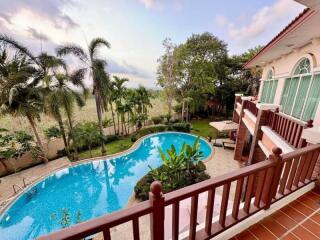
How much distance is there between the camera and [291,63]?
6930 millimetres

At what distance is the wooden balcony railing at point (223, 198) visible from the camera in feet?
4.97

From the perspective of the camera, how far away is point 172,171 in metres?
8.74

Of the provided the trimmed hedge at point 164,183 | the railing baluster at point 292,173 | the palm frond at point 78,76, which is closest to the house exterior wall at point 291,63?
the railing baluster at point 292,173

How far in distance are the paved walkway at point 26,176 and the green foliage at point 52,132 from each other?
2.16 metres

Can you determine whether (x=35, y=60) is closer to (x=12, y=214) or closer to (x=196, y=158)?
(x=12, y=214)

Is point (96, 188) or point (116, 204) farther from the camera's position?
point (96, 188)

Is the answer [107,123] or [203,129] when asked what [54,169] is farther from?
[203,129]

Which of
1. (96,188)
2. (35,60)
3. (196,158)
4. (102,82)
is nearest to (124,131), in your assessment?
(102,82)

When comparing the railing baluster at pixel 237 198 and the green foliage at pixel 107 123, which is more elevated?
the railing baluster at pixel 237 198

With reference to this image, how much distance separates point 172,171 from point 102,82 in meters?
9.09

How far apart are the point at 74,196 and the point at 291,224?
10451 mm

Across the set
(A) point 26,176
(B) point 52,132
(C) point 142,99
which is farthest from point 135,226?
(C) point 142,99

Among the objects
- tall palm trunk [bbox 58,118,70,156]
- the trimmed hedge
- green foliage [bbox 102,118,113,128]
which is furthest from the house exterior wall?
green foliage [bbox 102,118,113,128]

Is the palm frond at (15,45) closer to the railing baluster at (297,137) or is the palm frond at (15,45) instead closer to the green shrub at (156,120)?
the green shrub at (156,120)
